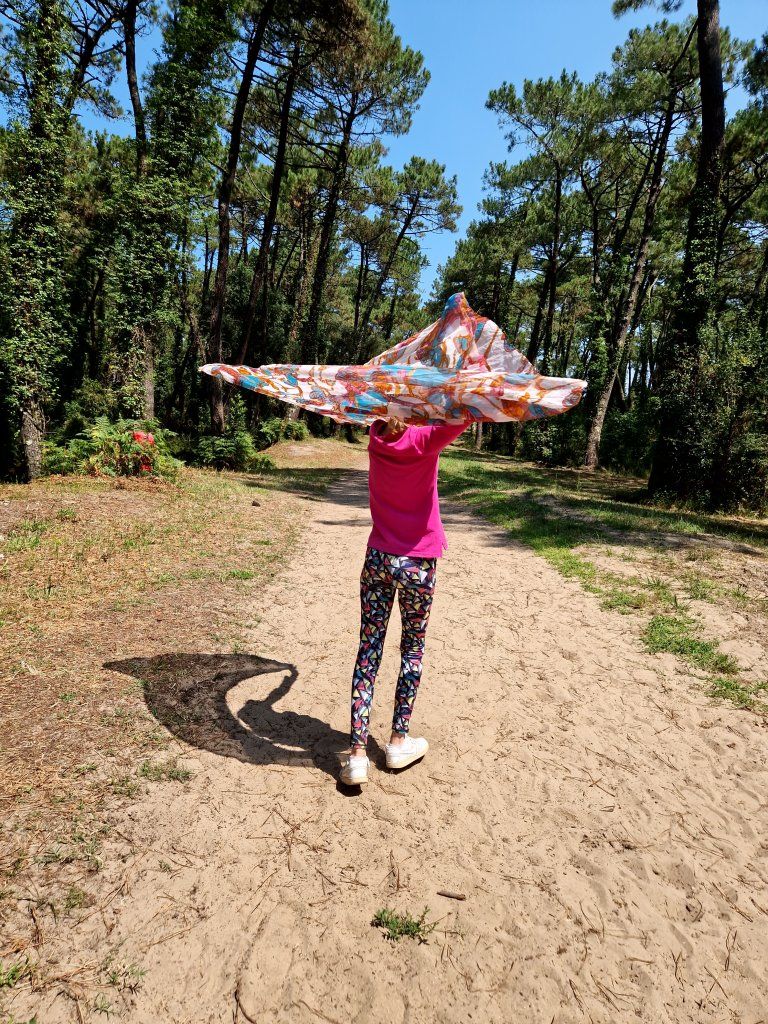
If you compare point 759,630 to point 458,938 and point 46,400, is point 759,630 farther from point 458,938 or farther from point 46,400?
point 46,400

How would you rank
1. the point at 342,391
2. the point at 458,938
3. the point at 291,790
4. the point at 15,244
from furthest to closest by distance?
the point at 15,244 → the point at 291,790 → the point at 342,391 → the point at 458,938

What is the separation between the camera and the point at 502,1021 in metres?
1.91

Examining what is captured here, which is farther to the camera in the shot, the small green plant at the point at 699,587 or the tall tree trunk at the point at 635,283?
the tall tree trunk at the point at 635,283

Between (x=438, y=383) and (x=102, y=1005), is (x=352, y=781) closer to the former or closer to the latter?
(x=102, y=1005)

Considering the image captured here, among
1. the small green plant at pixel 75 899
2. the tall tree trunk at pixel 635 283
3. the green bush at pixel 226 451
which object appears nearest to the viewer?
the small green plant at pixel 75 899

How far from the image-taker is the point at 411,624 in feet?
9.72

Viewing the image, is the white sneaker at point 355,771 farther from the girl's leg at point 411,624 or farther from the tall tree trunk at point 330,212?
the tall tree trunk at point 330,212

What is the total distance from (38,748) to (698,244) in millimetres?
14517

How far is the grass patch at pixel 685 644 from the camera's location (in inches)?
179

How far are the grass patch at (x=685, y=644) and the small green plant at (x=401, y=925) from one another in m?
3.49

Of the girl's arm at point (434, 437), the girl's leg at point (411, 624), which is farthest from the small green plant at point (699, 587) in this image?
the girl's arm at point (434, 437)

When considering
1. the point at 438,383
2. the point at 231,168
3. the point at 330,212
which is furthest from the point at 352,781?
the point at 330,212

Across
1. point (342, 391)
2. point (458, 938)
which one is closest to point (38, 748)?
point (458, 938)

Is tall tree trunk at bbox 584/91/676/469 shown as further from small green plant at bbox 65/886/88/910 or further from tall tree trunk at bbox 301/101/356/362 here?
small green plant at bbox 65/886/88/910
